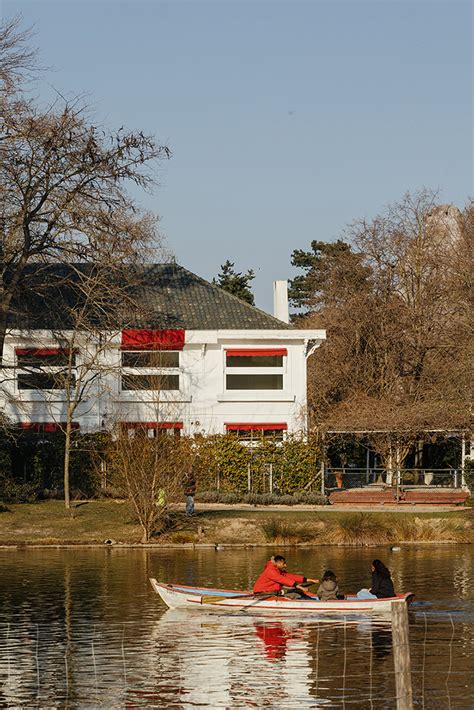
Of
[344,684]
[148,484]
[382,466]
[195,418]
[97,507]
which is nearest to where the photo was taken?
[344,684]

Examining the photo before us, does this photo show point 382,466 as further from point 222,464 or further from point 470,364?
point 222,464

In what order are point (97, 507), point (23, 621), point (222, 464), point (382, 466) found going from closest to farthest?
1. point (23, 621)
2. point (97, 507)
3. point (222, 464)
4. point (382, 466)

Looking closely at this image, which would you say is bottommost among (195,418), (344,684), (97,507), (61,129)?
(344,684)

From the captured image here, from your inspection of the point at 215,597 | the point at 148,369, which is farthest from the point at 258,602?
the point at 148,369

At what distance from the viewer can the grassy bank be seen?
42312 millimetres

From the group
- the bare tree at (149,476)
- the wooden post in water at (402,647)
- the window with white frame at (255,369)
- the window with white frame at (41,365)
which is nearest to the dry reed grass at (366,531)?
the bare tree at (149,476)

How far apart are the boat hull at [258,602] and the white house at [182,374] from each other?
23.2 metres

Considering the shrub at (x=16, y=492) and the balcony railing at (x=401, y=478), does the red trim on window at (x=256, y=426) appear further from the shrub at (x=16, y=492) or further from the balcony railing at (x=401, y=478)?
the shrub at (x=16, y=492)

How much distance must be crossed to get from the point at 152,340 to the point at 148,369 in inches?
52.5

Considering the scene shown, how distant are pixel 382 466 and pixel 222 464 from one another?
12.1 metres

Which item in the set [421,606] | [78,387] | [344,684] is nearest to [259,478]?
[78,387]

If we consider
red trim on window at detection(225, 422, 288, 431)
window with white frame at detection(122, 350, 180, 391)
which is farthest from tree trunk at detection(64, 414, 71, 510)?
red trim on window at detection(225, 422, 288, 431)

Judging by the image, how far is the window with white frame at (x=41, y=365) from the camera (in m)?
51.4

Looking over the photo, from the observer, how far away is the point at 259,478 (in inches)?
1993
